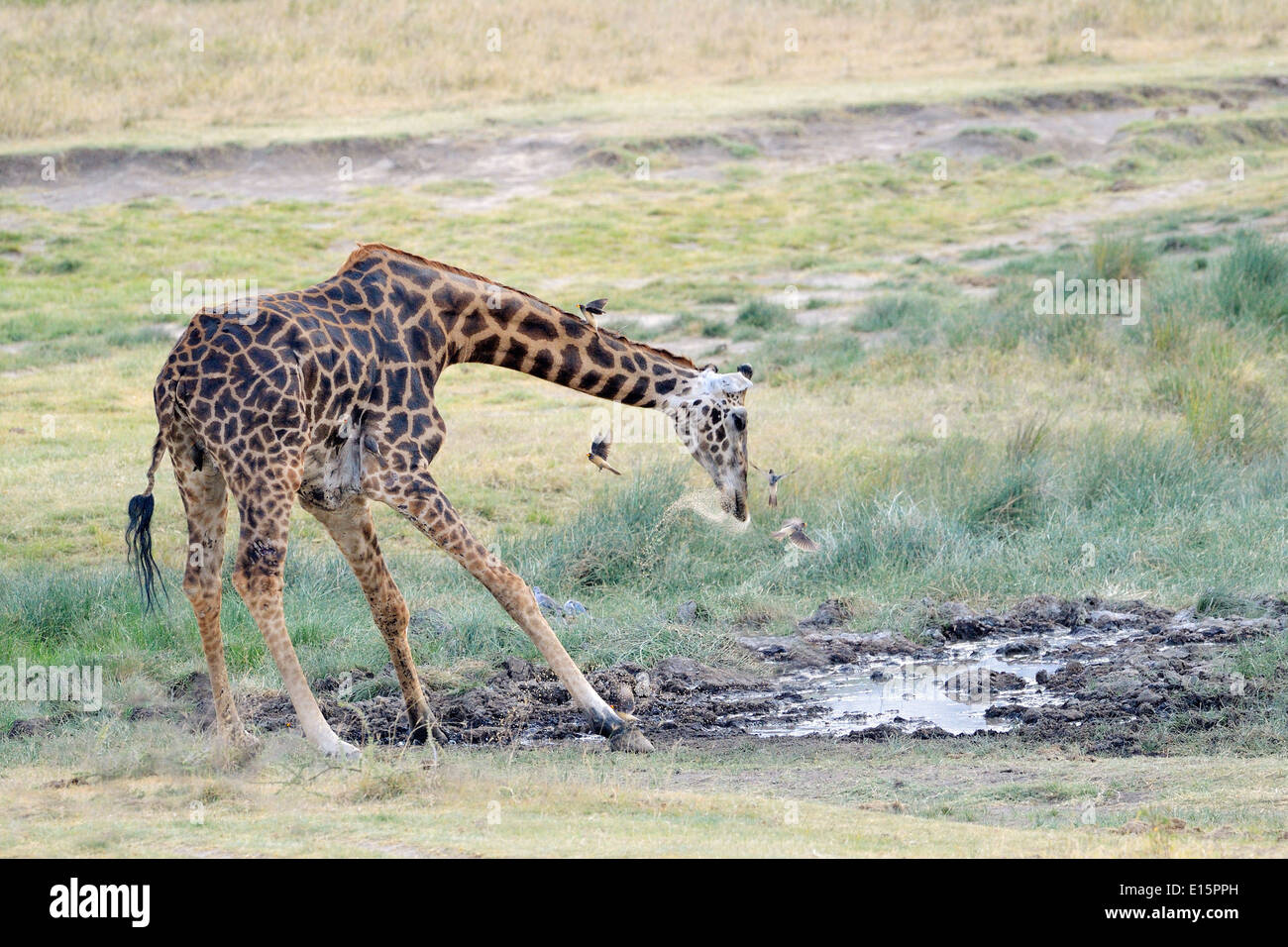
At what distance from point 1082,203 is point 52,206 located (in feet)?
54.0

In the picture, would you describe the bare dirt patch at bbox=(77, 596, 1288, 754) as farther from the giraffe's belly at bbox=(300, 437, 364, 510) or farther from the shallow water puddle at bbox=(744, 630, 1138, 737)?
the giraffe's belly at bbox=(300, 437, 364, 510)

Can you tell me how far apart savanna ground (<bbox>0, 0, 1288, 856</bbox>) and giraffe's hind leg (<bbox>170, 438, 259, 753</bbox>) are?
35cm

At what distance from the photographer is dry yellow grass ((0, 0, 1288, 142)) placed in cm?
3188

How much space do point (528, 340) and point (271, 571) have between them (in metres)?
1.74

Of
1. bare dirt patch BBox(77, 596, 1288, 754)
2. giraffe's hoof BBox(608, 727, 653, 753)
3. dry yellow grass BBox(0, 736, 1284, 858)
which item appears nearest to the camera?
dry yellow grass BBox(0, 736, 1284, 858)

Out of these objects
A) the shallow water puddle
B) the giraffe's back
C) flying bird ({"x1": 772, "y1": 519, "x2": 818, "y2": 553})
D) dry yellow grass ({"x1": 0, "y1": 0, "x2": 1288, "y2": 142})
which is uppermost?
dry yellow grass ({"x1": 0, "y1": 0, "x2": 1288, "y2": 142})

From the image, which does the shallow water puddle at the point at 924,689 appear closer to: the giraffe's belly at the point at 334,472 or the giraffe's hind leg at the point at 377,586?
the giraffe's hind leg at the point at 377,586

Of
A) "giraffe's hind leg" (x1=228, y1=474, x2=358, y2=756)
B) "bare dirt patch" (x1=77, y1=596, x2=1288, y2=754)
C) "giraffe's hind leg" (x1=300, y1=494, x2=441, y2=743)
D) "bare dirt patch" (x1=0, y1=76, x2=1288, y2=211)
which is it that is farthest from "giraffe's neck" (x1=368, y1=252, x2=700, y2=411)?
"bare dirt patch" (x1=0, y1=76, x2=1288, y2=211)

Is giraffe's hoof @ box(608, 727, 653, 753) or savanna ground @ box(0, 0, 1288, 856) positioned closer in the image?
savanna ground @ box(0, 0, 1288, 856)

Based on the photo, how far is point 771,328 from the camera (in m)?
19.5

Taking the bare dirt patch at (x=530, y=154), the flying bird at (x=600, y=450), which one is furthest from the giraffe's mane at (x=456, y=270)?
the bare dirt patch at (x=530, y=154)

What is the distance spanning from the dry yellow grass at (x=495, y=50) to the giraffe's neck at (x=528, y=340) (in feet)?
76.7

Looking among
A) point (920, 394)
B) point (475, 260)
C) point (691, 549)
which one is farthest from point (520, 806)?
point (475, 260)

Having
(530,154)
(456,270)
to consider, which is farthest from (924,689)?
(530,154)
